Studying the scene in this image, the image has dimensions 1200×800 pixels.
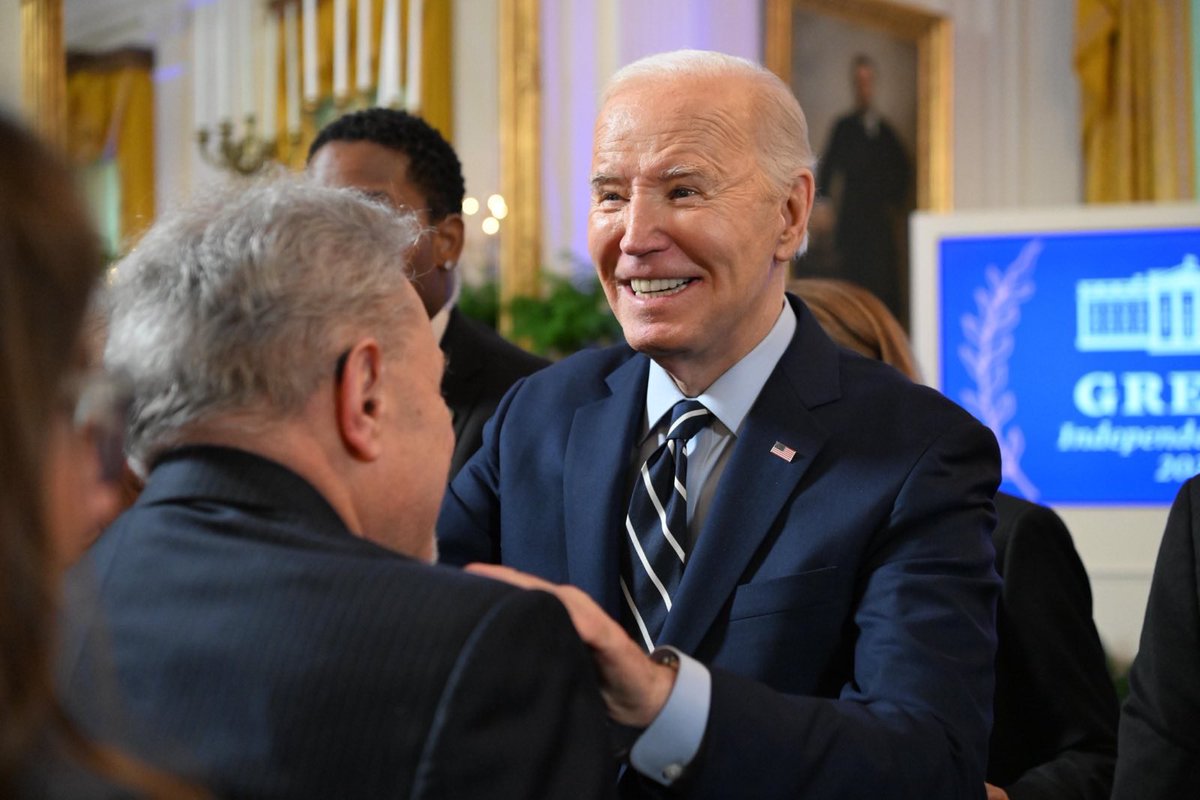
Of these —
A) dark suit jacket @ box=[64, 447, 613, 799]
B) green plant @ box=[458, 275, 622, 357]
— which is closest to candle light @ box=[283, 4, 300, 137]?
green plant @ box=[458, 275, 622, 357]

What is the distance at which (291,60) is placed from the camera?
252 inches

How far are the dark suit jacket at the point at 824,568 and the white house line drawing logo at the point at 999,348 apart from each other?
420 cm

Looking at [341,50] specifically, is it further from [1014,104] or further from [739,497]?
[1014,104]

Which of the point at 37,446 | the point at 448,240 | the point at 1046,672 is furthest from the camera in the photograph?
the point at 448,240

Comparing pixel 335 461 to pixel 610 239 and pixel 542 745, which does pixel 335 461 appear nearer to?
pixel 542 745

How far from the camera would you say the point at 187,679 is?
4.09 ft

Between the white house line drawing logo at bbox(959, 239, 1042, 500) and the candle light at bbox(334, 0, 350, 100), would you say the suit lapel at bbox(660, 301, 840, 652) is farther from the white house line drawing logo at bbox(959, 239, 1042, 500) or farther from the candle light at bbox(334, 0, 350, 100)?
the candle light at bbox(334, 0, 350, 100)

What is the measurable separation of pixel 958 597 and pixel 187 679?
39.1 inches

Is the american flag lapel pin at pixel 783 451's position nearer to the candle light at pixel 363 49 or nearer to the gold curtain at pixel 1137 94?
the candle light at pixel 363 49

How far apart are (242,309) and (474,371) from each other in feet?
5.81

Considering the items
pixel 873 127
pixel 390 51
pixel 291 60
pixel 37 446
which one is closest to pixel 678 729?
pixel 37 446

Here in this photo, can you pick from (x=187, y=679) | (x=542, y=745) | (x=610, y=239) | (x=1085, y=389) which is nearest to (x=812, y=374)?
(x=610, y=239)

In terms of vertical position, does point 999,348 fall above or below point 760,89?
below

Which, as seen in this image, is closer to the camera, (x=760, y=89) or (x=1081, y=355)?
(x=760, y=89)
